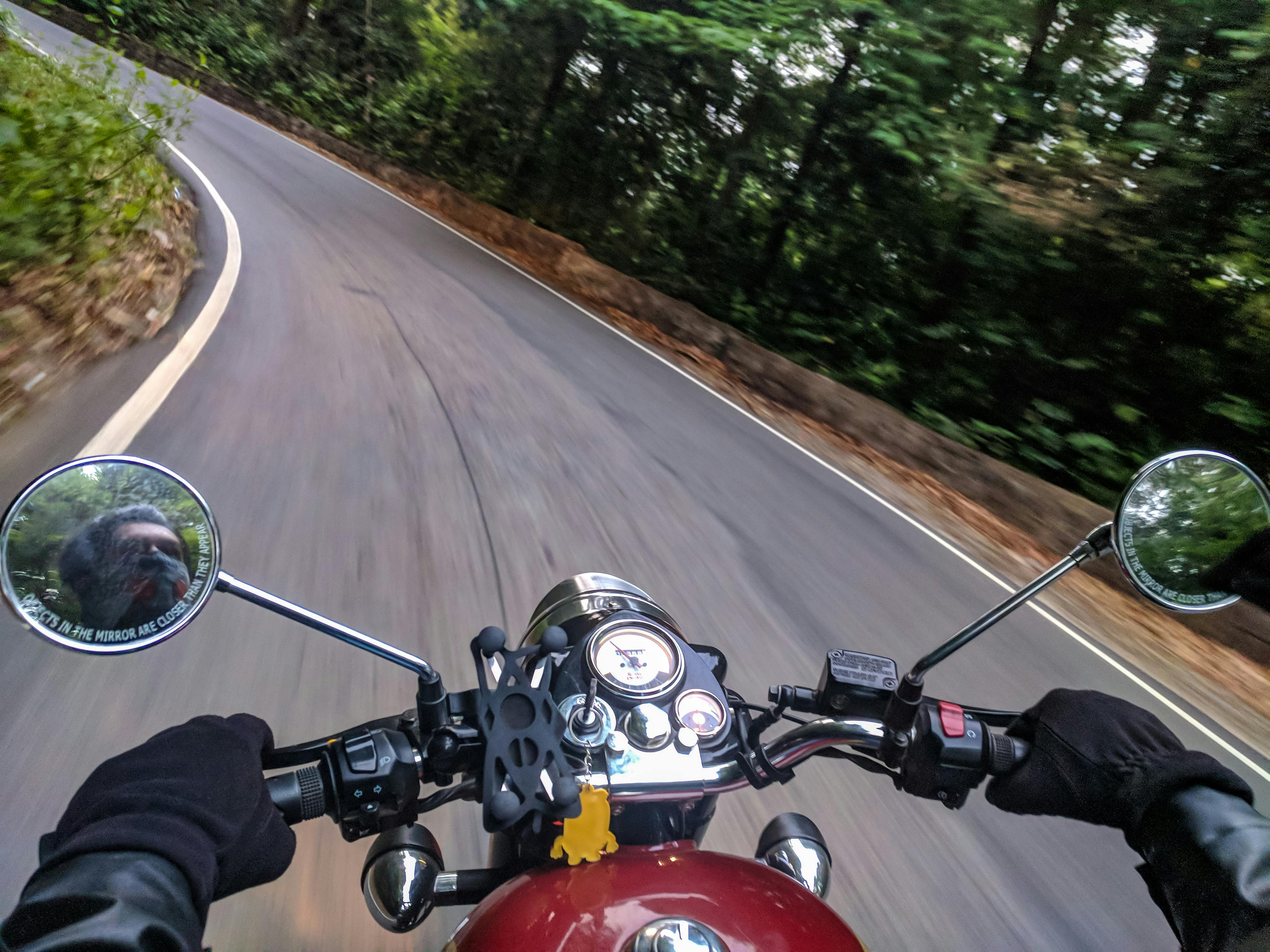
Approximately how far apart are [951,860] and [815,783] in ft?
1.84

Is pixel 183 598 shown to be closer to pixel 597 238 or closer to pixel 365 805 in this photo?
pixel 365 805

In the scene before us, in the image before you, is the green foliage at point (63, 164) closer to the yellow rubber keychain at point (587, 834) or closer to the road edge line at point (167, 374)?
the road edge line at point (167, 374)

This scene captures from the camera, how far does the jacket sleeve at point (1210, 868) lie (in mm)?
1149

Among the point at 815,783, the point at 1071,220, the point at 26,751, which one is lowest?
the point at 26,751

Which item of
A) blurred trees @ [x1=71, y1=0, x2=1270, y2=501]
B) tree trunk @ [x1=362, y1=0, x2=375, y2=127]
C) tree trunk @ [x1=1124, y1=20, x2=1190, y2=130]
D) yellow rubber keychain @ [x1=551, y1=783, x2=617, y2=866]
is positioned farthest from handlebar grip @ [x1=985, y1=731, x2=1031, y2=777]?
tree trunk @ [x1=362, y1=0, x2=375, y2=127]

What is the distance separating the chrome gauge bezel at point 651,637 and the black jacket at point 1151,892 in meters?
0.73

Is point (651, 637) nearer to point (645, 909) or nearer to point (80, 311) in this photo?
point (645, 909)

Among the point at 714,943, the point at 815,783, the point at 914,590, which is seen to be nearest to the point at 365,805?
the point at 714,943

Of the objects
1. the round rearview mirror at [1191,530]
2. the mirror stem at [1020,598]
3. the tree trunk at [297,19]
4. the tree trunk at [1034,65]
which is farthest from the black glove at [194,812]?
the tree trunk at [297,19]

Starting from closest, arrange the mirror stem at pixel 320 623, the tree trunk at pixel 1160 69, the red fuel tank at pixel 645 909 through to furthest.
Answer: the red fuel tank at pixel 645 909
the mirror stem at pixel 320 623
the tree trunk at pixel 1160 69

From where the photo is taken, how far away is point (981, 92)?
452 inches

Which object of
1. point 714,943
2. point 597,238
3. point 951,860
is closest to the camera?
point 714,943

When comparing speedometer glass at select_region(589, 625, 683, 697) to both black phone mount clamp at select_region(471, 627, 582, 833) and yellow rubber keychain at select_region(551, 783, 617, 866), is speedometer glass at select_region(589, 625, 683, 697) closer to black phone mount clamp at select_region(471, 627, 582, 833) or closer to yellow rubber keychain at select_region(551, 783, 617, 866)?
black phone mount clamp at select_region(471, 627, 582, 833)

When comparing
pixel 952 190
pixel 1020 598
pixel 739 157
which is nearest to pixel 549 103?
pixel 739 157
